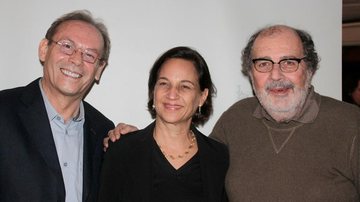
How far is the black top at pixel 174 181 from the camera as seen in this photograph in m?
1.96

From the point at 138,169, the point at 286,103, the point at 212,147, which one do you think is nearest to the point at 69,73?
the point at 138,169

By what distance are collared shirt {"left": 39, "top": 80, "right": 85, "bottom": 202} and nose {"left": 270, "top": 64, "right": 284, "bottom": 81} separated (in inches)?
49.8

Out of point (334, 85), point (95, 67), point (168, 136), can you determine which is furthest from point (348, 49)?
point (95, 67)

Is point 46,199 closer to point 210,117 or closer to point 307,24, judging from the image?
point 210,117

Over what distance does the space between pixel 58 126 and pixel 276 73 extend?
4.45 ft

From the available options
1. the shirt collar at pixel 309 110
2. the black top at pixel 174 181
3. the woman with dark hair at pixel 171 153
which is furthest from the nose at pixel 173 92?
the shirt collar at pixel 309 110

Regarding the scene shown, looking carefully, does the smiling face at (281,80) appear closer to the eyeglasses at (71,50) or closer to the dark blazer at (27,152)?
the eyeglasses at (71,50)

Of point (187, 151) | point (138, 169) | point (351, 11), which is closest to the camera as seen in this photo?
point (138, 169)

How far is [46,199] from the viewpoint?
6.10 ft

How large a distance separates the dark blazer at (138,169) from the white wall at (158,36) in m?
0.66

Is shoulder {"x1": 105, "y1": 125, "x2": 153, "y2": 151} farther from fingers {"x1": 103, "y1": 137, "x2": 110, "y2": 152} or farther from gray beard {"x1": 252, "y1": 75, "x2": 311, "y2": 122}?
gray beard {"x1": 252, "y1": 75, "x2": 311, "y2": 122}

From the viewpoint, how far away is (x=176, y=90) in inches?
82.0

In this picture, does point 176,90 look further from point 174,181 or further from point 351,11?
point 351,11

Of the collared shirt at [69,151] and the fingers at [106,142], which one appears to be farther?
the fingers at [106,142]
